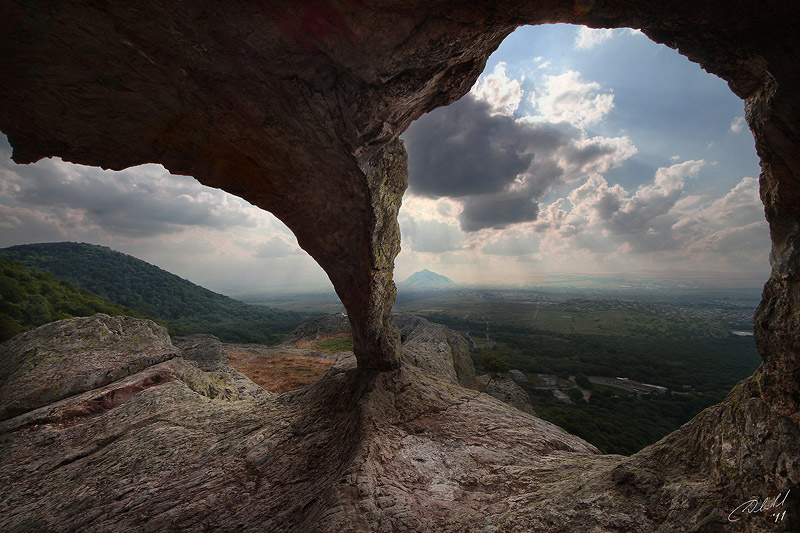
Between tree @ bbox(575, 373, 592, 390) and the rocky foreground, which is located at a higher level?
the rocky foreground

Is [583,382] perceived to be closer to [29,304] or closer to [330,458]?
[330,458]

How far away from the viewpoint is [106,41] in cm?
636

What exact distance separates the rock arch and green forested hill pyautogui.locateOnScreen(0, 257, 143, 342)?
3056 cm

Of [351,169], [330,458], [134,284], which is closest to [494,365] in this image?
[330,458]

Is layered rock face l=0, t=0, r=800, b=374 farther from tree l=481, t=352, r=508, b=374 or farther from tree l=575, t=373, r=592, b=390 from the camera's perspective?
tree l=575, t=373, r=592, b=390

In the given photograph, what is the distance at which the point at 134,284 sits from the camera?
324 ft

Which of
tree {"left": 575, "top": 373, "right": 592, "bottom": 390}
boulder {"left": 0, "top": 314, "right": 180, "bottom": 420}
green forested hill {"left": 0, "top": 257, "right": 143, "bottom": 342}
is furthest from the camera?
tree {"left": 575, "top": 373, "right": 592, "bottom": 390}

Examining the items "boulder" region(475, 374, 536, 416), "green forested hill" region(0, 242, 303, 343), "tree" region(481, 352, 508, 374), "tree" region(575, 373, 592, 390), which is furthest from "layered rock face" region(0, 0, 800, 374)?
"green forested hill" region(0, 242, 303, 343)

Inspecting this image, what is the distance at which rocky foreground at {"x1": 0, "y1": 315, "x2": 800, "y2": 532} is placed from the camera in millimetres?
4535

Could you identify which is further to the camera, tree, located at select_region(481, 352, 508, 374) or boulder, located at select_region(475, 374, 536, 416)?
tree, located at select_region(481, 352, 508, 374)

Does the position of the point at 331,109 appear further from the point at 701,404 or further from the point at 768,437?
the point at 701,404

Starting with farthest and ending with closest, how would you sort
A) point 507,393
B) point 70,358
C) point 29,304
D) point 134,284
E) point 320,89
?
point 134,284 → point 29,304 → point 507,393 → point 70,358 → point 320,89

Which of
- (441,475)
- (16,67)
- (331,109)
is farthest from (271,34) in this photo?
(441,475)

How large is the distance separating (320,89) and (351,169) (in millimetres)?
2281
